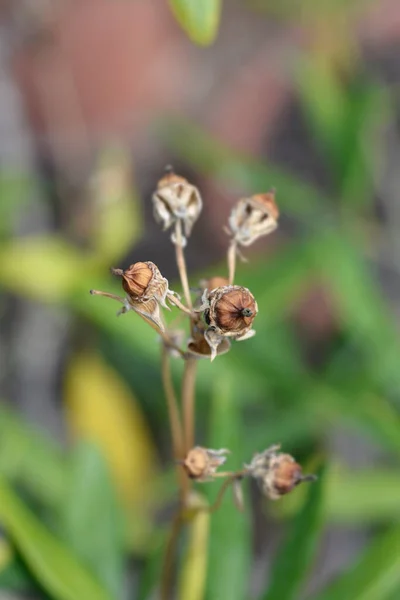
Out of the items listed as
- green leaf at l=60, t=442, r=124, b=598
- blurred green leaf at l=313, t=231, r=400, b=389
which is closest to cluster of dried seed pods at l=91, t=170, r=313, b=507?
green leaf at l=60, t=442, r=124, b=598

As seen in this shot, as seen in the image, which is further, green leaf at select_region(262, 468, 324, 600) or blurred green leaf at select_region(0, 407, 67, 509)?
blurred green leaf at select_region(0, 407, 67, 509)

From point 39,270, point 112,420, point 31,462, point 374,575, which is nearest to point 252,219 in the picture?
point 374,575

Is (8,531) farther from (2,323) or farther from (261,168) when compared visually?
(2,323)

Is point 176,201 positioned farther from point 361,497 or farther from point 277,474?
point 361,497

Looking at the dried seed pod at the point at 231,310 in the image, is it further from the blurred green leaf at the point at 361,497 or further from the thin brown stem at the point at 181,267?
the blurred green leaf at the point at 361,497

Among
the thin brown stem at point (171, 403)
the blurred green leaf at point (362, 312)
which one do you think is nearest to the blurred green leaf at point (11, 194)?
the blurred green leaf at point (362, 312)

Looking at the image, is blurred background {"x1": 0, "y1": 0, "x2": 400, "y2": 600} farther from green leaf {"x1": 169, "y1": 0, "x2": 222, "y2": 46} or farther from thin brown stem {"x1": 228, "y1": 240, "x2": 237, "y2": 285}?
thin brown stem {"x1": 228, "y1": 240, "x2": 237, "y2": 285}
